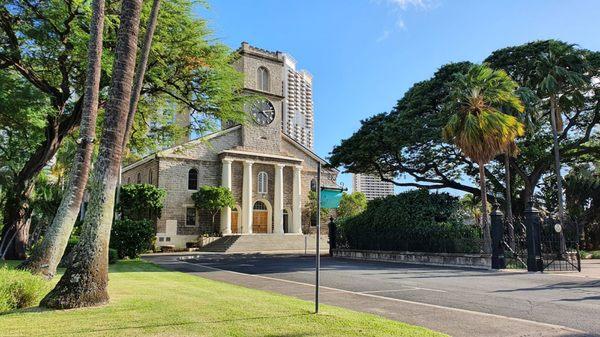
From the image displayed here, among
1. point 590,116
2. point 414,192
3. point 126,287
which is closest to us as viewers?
point 126,287

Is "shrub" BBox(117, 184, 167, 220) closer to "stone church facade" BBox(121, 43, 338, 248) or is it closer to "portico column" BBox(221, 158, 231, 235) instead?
"stone church facade" BBox(121, 43, 338, 248)

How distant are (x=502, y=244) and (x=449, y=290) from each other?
24.2 feet

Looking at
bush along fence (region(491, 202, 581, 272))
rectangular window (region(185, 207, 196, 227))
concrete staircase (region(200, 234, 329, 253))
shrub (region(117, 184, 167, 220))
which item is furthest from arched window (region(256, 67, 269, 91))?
bush along fence (region(491, 202, 581, 272))

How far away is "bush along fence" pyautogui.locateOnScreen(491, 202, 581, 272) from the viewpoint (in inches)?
667

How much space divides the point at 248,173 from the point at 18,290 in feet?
118

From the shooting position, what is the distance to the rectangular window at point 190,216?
134ft

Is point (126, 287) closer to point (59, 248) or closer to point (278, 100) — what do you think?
point (59, 248)

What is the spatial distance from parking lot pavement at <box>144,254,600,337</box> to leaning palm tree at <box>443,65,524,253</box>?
16.7ft

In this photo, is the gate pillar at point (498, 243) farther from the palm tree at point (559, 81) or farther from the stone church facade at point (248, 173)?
the stone church facade at point (248, 173)

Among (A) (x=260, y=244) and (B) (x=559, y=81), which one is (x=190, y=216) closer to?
(A) (x=260, y=244)

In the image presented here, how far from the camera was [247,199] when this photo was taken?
140ft

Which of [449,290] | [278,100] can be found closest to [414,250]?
[449,290]

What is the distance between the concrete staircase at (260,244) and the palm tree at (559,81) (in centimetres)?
1896

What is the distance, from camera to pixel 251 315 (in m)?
6.89
